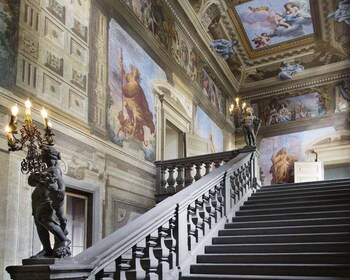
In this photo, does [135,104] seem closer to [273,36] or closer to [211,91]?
[211,91]

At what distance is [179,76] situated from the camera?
46.9ft

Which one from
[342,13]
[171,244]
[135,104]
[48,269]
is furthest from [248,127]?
[342,13]

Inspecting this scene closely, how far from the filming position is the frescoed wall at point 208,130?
15.9 meters

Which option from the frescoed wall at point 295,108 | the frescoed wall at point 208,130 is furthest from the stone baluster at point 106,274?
the frescoed wall at point 295,108

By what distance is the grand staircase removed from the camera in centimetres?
534

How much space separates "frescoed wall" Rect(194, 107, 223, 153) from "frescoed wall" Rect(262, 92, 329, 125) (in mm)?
2954

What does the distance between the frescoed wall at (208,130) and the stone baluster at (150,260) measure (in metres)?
10.6

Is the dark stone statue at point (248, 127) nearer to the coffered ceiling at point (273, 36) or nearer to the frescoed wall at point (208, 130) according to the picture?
the frescoed wall at point (208, 130)

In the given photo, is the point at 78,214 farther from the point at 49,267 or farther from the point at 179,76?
the point at 179,76

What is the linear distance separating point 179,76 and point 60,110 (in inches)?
278

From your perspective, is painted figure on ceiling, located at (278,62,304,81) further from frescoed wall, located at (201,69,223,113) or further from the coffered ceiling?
frescoed wall, located at (201,69,223,113)

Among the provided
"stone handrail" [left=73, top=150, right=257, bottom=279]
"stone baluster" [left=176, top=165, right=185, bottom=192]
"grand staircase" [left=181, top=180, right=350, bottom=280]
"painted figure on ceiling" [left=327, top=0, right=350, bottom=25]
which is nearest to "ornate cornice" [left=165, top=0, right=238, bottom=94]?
"painted figure on ceiling" [left=327, top=0, right=350, bottom=25]

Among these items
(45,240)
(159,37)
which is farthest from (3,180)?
(159,37)

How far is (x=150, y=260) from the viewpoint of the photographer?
4.84 metres
